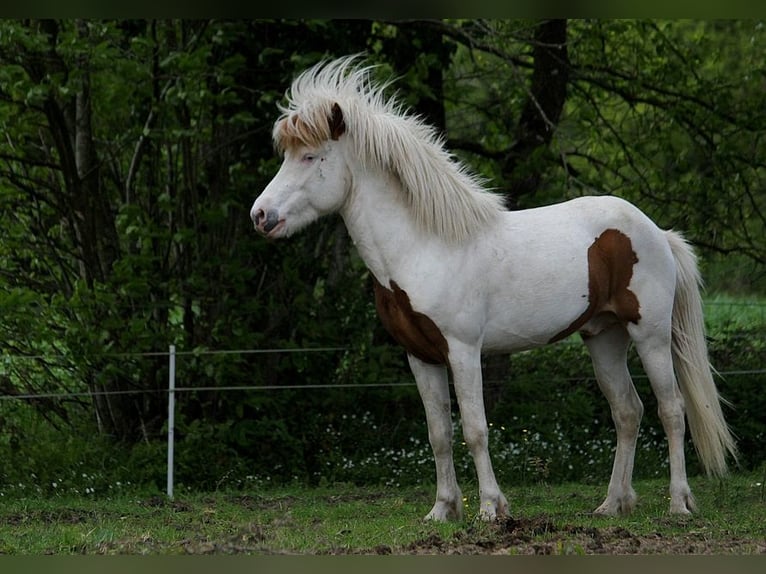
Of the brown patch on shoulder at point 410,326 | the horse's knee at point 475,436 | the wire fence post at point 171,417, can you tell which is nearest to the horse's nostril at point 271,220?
the brown patch on shoulder at point 410,326

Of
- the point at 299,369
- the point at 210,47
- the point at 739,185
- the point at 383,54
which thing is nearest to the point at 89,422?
the point at 299,369

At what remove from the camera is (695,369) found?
19.9 ft

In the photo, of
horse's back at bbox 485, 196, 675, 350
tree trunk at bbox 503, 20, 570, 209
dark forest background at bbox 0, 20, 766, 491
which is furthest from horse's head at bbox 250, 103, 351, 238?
tree trunk at bbox 503, 20, 570, 209

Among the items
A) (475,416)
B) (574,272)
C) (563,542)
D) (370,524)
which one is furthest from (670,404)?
(370,524)

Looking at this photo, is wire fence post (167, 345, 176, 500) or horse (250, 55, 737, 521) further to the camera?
wire fence post (167, 345, 176, 500)

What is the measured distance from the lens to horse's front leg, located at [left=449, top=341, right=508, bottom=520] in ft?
17.3

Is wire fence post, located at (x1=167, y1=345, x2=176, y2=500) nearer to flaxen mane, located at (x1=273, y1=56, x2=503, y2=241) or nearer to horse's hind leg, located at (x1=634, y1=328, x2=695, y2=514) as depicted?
flaxen mane, located at (x1=273, y1=56, x2=503, y2=241)

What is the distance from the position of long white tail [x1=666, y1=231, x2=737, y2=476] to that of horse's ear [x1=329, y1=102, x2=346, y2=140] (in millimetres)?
2217

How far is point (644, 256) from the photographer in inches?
228

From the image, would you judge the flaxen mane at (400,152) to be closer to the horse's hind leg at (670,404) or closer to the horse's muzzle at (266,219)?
the horse's muzzle at (266,219)

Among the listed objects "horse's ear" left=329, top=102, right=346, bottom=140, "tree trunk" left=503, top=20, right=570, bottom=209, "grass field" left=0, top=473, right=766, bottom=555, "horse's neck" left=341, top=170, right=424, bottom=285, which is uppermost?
"tree trunk" left=503, top=20, right=570, bottom=209

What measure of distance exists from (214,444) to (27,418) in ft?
5.39

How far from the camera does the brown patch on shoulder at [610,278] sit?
569 cm

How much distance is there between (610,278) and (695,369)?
2.83ft
